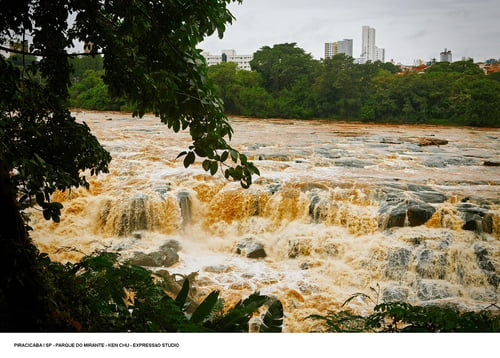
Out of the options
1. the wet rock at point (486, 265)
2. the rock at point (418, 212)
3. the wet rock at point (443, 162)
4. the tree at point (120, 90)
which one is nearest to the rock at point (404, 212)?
the rock at point (418, 212)

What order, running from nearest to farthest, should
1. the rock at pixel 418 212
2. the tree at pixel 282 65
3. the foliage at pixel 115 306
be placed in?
the foliage at pixel 115 306 < the tree at pixel 282 65 < the rock at pixel 418 212

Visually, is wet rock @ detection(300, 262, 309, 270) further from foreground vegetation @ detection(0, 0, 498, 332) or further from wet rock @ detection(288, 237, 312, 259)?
foreground vegetation @ detection(0, 0, 498, 332)

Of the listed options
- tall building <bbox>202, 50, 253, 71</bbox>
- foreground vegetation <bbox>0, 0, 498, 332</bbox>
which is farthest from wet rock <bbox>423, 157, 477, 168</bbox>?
foreground vegetation <bbox>0, 0, 498, 332</bbox>

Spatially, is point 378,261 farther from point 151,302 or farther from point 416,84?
point 151,302

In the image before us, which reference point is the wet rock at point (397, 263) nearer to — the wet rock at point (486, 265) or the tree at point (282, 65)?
Answer: the wet rock at point (486, 265)
